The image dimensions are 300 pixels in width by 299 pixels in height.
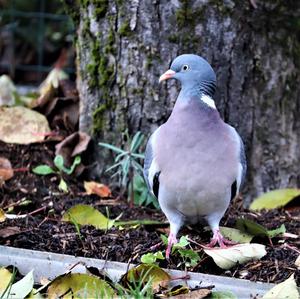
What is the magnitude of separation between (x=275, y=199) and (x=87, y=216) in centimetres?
109

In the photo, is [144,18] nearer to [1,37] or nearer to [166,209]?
[166,209]

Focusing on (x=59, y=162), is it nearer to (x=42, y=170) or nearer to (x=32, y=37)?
(x=42, y=170)

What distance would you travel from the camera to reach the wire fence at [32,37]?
792 cm

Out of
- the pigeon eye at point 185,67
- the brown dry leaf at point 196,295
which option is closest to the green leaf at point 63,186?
the pigeon eye at point 185,67

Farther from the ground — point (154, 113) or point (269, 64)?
point (269, 64)

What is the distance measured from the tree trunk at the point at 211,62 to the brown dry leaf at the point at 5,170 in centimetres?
49

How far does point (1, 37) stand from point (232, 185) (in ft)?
17.3

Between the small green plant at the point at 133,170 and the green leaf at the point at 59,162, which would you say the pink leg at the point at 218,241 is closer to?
the small green plant at the point at 133,170

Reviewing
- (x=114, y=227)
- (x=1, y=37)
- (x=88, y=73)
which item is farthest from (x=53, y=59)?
(x=114, y=227)

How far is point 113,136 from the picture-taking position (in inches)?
191

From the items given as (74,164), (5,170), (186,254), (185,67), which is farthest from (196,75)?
(5,170)

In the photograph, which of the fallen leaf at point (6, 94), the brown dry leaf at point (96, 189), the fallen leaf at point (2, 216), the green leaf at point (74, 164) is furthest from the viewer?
the fallen leaf at point (6, 94)

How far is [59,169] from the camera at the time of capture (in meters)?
4.83

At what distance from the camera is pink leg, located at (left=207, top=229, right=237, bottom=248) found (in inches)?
151
